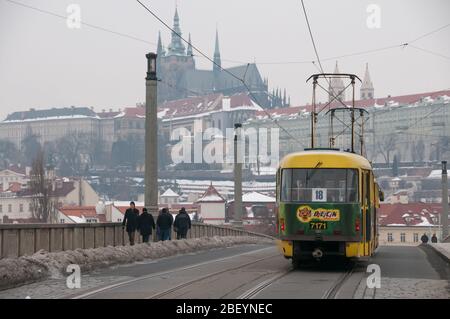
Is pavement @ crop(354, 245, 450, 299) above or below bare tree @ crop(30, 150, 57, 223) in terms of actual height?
below

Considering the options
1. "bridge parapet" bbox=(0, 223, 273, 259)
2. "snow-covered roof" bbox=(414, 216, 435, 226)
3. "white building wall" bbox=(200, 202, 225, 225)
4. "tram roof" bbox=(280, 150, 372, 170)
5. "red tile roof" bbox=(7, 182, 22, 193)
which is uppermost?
"red tile roof" bbox=(7, 182, 22, 193)

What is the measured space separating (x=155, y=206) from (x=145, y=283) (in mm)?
11679

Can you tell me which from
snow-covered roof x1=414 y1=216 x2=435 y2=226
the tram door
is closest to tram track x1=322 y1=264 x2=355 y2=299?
the tram door

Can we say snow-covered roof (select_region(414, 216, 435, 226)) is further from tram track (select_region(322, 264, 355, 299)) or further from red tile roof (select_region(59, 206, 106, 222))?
tram track (select_region(322, 264, 355, 299))

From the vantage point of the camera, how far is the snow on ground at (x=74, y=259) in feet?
53.9

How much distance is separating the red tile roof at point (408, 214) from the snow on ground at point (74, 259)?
117 m

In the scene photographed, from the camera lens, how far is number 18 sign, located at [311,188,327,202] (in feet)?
63.2

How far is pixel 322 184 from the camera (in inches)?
763

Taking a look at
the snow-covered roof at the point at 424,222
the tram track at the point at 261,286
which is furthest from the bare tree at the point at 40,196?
the tram track at the point at 261,286

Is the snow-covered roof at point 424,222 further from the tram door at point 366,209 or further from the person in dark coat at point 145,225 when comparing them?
the tram door at point 366,209

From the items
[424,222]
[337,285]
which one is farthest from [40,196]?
[337,285]

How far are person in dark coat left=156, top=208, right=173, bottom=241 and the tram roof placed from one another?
8.96 m

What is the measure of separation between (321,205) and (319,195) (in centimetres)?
22
